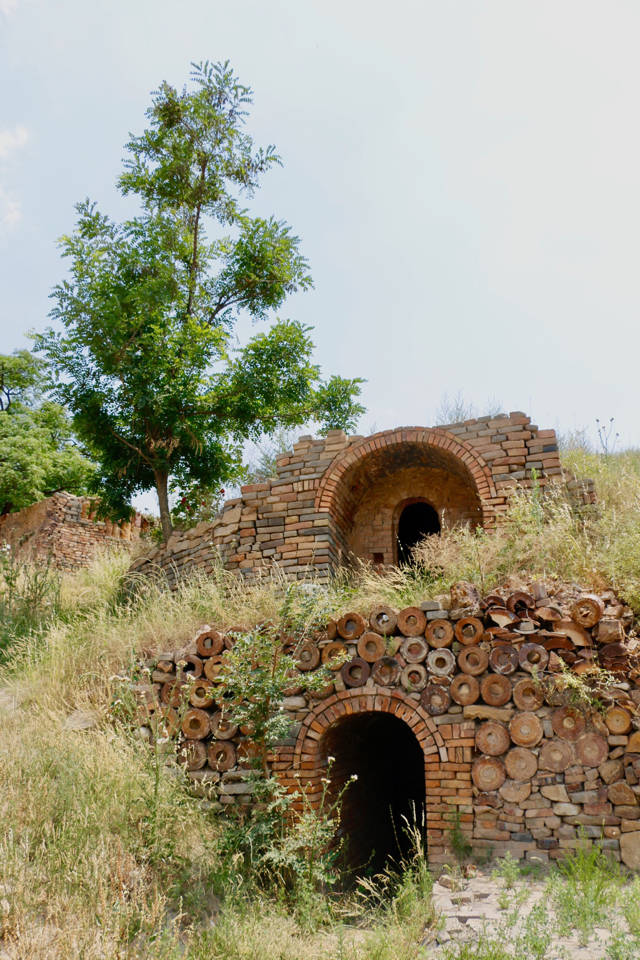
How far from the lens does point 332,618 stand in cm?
671

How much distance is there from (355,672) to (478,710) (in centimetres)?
114

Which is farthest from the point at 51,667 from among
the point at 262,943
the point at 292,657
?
the point at 262,943

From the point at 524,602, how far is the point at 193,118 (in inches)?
445

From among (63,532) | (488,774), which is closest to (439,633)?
(488,774)

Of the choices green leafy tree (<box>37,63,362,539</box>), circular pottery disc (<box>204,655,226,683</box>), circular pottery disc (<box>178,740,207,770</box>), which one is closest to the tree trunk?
green leafy tree (<box>37,63,362,539</box>)

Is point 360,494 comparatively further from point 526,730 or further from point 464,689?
point 526,730

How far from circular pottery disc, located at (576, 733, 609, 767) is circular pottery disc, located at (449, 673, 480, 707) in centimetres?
89

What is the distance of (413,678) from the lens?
6.28 metres

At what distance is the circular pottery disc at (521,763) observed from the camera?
18.8ft

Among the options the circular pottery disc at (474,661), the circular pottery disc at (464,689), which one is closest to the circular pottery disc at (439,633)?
the circular pottery disc at (474,661)

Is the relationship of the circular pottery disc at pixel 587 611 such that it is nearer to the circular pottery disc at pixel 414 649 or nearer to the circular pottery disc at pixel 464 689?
the circular pottery disc at pixel 464 689

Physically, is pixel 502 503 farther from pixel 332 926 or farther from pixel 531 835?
pixel 332 926

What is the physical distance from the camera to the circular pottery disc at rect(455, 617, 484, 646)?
6.20 m

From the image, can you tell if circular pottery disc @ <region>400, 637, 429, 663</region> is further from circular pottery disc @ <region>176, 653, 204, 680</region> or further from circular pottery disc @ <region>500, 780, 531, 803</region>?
circular pottery disc @ <region>176, 653, 204, 680</region>
